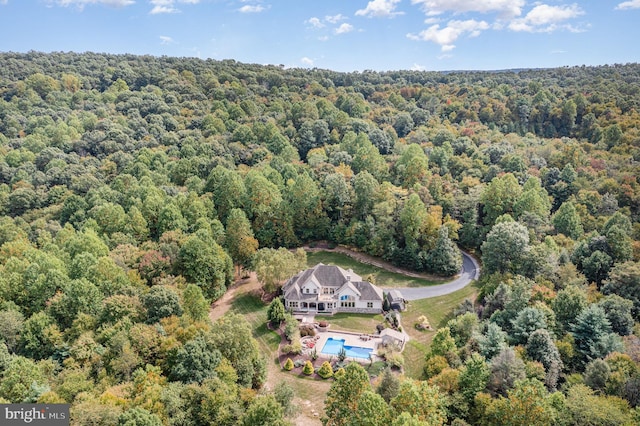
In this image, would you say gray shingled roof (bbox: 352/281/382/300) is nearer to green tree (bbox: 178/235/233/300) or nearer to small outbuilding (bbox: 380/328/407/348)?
small outbuilding (bbox: 380/328/407/348)

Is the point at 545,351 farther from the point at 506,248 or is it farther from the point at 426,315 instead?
the point at 506,248

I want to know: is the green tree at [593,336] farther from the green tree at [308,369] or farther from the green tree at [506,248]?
the green tree at [308,369]

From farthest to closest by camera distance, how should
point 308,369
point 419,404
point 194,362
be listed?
point 308,369, point 194,362, point 419,404

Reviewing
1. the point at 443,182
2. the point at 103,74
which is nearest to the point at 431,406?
the point at 443,182

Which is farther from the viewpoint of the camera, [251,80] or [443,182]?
[251,80]

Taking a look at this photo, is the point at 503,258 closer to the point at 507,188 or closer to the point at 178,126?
the point at 507,188

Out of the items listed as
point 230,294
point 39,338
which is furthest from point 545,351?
point 39,338
